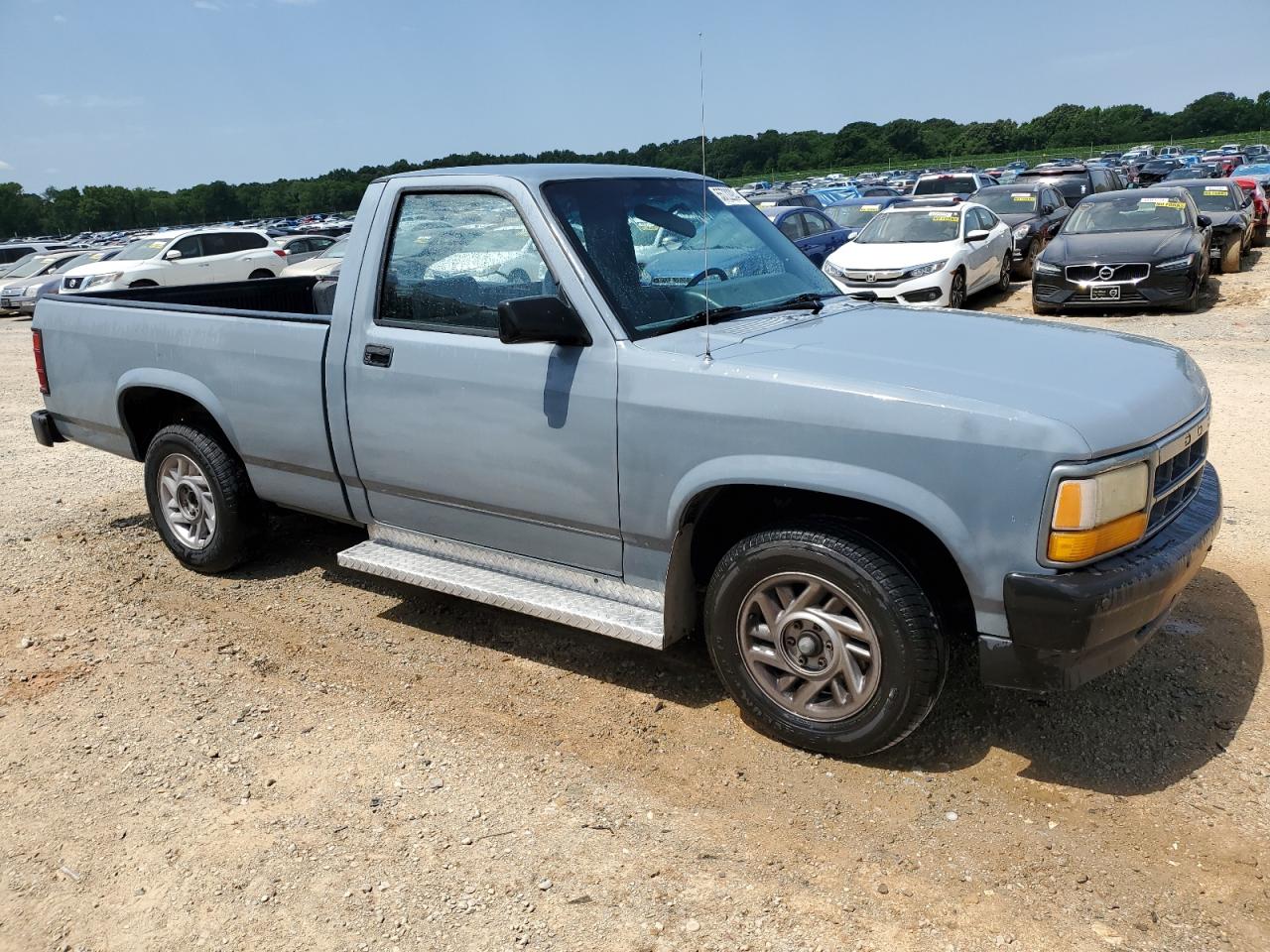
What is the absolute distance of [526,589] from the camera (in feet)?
12.9

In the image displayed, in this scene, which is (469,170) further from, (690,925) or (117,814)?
(690,925)

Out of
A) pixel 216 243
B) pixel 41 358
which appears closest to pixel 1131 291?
pixel 41 358

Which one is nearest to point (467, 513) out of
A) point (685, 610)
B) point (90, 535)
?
point (685, 610)

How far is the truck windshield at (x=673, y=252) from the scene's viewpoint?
12.3 feet

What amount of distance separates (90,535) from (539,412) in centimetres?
392

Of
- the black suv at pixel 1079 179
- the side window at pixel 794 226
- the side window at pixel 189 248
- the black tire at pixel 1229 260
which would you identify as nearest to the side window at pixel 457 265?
the side window at pixel 794 226

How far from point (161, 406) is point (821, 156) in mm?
85370

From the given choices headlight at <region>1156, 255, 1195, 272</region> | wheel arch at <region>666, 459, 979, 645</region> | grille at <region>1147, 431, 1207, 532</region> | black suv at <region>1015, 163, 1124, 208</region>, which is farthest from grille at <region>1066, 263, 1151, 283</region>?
wheel arch at <region>666, 459, 979, 645</region>

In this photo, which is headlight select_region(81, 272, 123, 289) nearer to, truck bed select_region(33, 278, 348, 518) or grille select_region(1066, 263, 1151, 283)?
truck bed select_region(33, 278, 348, 518)

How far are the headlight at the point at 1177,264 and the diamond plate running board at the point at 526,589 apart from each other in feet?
36.7

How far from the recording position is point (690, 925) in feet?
8.87

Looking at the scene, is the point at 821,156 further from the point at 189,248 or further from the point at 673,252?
the point at 673,252

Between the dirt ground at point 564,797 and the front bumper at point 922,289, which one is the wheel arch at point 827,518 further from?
the front bumper at point 922,289

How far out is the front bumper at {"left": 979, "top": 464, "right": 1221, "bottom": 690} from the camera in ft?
9.32
